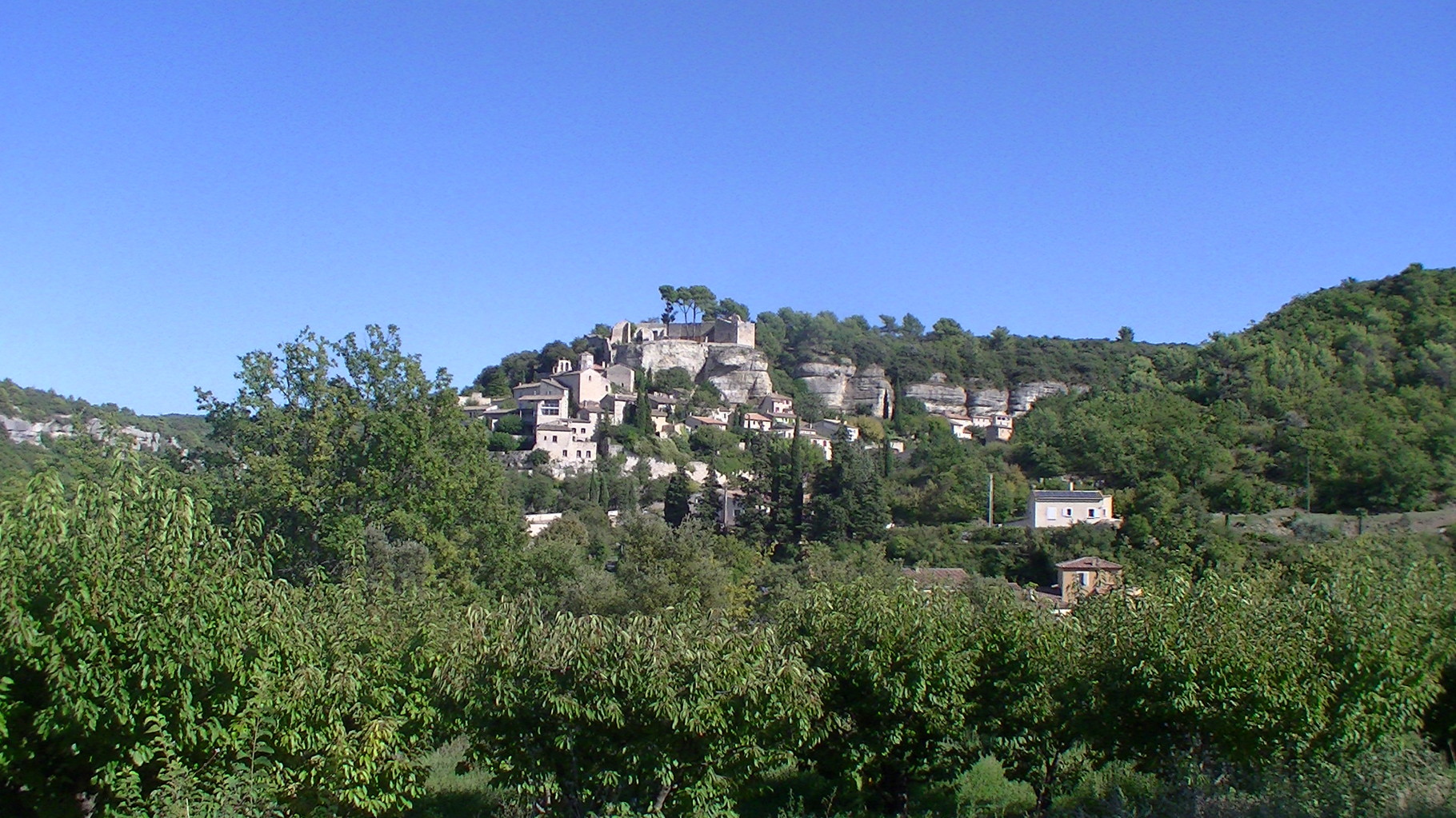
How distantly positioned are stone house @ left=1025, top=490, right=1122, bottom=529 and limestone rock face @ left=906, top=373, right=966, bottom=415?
192 feet

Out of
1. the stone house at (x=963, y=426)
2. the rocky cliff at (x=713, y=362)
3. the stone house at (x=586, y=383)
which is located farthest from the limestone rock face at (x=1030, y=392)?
the stone house at (x=586, y=383)

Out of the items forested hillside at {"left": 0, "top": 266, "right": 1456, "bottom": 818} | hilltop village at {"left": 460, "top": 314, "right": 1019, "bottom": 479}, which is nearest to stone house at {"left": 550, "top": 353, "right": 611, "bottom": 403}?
hilltop village at {"left": 460, "top": 314, "right": 1019, "bottom": 479}

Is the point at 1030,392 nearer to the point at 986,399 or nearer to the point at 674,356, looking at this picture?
the point at 986,399

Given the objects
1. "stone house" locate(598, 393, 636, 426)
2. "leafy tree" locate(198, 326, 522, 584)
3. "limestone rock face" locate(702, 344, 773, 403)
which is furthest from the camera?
"limestone rock face" locate(702, 344, 773, 403)

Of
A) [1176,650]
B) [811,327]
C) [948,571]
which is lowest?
[948,571]

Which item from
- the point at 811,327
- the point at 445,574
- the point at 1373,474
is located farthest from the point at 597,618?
the point at 811,327

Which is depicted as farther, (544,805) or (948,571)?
(948,571)

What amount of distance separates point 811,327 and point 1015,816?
121 m

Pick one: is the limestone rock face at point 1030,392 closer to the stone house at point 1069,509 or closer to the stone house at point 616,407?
the stone house at point 616,407

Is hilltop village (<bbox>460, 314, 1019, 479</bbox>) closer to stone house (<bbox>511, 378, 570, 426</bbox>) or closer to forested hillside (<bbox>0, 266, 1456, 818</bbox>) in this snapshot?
stone house (<bbox>511, 378, 570, 426</bbox>)

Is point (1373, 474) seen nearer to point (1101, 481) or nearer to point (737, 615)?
point (1101, 481)

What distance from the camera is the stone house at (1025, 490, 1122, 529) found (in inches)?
1913

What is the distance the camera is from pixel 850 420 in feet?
316

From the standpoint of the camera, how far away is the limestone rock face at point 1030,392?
10938 centimetres
